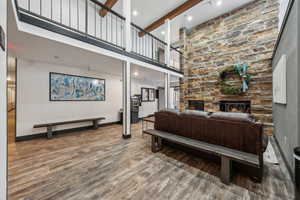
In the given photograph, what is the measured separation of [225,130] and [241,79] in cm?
351

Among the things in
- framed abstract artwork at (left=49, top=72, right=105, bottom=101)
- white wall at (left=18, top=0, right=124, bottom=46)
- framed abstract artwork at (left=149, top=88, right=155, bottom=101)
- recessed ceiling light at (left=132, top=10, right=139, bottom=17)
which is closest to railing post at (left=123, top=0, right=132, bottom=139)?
white wall at (left=18, top=0, right=124, bottom=46)

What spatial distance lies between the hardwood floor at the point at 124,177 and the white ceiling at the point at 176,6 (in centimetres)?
518

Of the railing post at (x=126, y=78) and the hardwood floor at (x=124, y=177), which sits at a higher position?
the railing post at (x=126, y=78)

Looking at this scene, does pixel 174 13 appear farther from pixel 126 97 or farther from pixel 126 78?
pixel 126 97

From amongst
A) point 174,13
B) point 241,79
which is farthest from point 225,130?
point 174,13

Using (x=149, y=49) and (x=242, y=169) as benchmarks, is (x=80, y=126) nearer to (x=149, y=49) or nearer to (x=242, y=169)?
(x=242, y=169)

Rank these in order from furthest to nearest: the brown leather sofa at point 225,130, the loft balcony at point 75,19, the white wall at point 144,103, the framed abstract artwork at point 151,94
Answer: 1. the framed abstract artwork at point 151,94
2. the white wall at point 144,103
3. the loft balcony at point 75,19
4. the brown leather sofa at point 225,130

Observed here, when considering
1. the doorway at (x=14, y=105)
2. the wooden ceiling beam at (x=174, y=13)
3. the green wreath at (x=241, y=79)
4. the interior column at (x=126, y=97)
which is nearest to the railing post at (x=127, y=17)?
the interior column at (x=126, y=97)

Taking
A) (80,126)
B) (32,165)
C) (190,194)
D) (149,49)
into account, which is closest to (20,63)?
(80,126)

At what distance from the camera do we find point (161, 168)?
1957 mm

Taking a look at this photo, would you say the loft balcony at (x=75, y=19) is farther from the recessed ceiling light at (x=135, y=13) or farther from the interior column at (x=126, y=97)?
the recessed ceiling light at (x=135, y=13)

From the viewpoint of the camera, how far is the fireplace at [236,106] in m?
4.26

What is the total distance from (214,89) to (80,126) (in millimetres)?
5680

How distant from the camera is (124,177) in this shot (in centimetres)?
173
